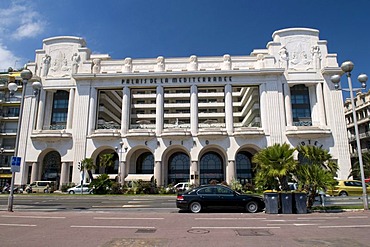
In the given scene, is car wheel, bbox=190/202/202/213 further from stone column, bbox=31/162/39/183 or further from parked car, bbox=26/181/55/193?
stone column, bbox=31/162/39/183

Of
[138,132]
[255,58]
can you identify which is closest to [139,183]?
[138,132]

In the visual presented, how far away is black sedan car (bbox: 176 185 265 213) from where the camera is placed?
13.9m

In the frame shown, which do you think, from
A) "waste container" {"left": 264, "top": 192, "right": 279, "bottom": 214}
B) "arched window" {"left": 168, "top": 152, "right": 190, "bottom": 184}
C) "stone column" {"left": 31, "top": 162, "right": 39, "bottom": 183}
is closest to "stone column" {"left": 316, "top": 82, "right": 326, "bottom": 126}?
"arched window" {"left": 168, "top": 152, "right": 190, "bottom": 184}

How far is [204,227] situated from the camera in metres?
9.43

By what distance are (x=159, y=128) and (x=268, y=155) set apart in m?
27.2

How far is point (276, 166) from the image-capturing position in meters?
15.5

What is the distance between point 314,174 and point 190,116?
30327 mm

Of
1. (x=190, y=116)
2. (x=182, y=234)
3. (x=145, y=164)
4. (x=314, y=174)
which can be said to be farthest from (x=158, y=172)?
(x=182, y=234)

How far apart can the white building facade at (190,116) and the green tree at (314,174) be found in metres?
23.0

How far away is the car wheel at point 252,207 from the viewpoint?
45.8 feet

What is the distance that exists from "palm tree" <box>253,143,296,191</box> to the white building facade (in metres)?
23.3

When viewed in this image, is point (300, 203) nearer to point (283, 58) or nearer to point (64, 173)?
point (283, 58)

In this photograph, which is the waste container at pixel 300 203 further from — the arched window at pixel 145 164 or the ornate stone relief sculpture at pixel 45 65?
the ornate stone relief sculpture at pixel 45 65

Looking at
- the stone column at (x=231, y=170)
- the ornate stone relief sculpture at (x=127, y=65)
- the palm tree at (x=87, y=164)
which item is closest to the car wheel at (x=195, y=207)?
the stone column at (x=231, y=170)
